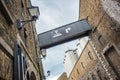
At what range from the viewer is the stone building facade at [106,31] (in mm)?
10602

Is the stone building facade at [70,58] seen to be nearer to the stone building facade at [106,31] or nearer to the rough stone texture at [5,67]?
the stone building facade at [106,31]

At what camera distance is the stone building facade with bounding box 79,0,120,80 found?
34.8 feet

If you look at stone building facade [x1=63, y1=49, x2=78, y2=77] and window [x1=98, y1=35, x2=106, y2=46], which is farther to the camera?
stone building facade [x1=63, y1=49, x2=78, y2=77]

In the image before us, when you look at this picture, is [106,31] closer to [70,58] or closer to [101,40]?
[101,40]

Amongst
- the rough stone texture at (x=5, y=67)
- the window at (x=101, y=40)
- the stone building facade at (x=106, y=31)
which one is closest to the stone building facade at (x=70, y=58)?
the stone building facade at (x=106, y=31)

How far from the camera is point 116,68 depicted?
11.7 meters

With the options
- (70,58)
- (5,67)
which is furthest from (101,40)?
(70,58)

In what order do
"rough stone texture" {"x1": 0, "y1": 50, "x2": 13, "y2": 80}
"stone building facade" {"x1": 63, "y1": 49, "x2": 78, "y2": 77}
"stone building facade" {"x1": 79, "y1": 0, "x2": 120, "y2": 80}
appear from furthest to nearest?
"stone building facade" {"x1": 63, "y1": 49, "x2": 78, "y2": 77} < "stone building facade" {"x1": 79, "y1": 0, "x2": 120, "y2": 80} < "rough stone texture" {"x1": 0, "y1": 50, "x2": 13, "y2": 80}

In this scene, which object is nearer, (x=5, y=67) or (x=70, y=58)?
(x=5, y=67)

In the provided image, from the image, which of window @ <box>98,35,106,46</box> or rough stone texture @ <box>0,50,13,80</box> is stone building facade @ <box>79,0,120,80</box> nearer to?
window @ <box>98,35,106,46</box>

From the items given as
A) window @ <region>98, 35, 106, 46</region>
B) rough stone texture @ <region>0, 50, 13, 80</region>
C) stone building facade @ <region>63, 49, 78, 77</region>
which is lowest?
rough stone texture @ <region>0, 50, 13, 80</region>

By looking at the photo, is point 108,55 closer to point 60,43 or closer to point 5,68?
point 60,43

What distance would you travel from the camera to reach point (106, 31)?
1160 centimetres

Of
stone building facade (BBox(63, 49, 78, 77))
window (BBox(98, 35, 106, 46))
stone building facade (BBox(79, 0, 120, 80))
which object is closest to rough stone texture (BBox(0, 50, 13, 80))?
stone building facade (BBox(79, 0, 120, 80))
